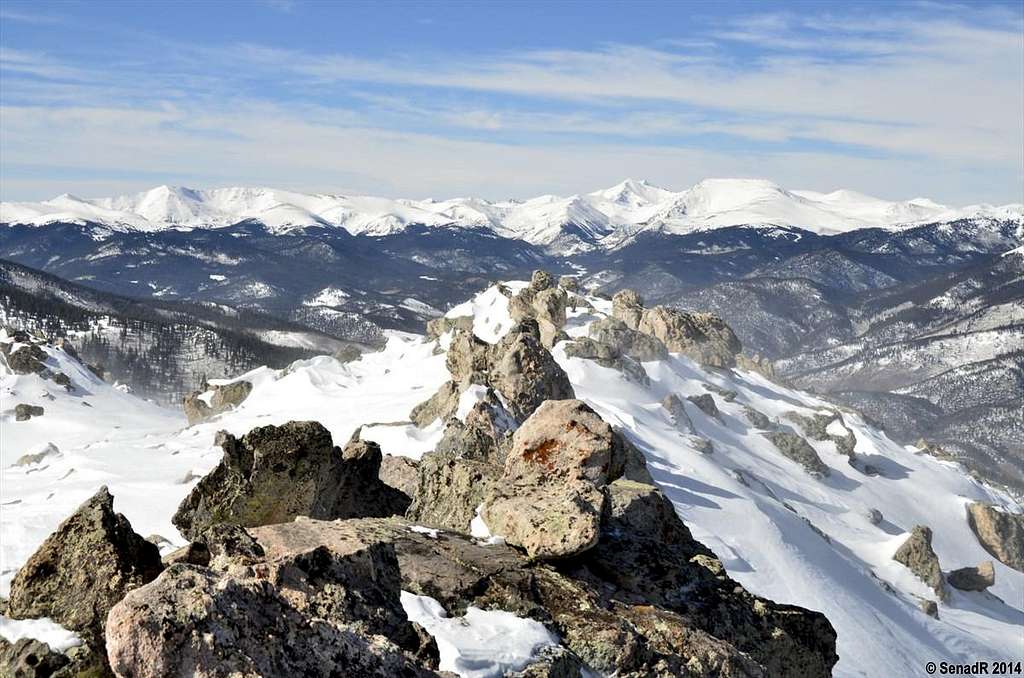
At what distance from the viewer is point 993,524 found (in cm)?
8506

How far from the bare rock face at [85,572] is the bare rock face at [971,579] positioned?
70.0m

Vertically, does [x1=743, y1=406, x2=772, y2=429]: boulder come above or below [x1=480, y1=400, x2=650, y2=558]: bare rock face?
below

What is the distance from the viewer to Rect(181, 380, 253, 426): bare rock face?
112694mm

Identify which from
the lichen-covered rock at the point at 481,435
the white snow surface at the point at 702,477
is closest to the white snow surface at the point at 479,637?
the white snow surface at the point at 702,477

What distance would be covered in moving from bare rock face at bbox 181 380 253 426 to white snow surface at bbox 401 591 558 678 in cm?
10384

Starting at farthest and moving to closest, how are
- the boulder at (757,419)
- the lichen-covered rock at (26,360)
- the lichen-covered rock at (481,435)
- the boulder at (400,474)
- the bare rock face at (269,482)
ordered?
1. the lichen-covered rock at (26,360)
2. the boulder at (757,419)
3. the lichen-covered rock at (481,435)
4. the boulder at (400,474)
5. the bare rock face at (269,482)

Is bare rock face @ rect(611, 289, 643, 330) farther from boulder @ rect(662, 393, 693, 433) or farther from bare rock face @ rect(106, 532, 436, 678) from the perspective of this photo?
bare rock face @ rect(106, 532, 436, 678)

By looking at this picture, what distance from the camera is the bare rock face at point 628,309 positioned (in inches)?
5002

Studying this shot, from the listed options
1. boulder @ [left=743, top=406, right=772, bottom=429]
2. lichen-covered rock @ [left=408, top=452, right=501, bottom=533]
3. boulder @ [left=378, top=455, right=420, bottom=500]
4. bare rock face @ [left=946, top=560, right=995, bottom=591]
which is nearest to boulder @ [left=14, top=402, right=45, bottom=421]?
boulder @ [left=743, top=406, right=772, bottom=429]

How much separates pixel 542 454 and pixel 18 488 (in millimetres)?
73302

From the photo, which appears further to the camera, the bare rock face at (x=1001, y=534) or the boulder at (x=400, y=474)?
the bare rock face at (x=1001, y=534)

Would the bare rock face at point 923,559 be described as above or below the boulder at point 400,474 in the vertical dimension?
below

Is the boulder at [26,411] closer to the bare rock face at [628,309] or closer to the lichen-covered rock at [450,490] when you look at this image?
the bare rock face at [628,309]

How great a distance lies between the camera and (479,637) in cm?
1293
